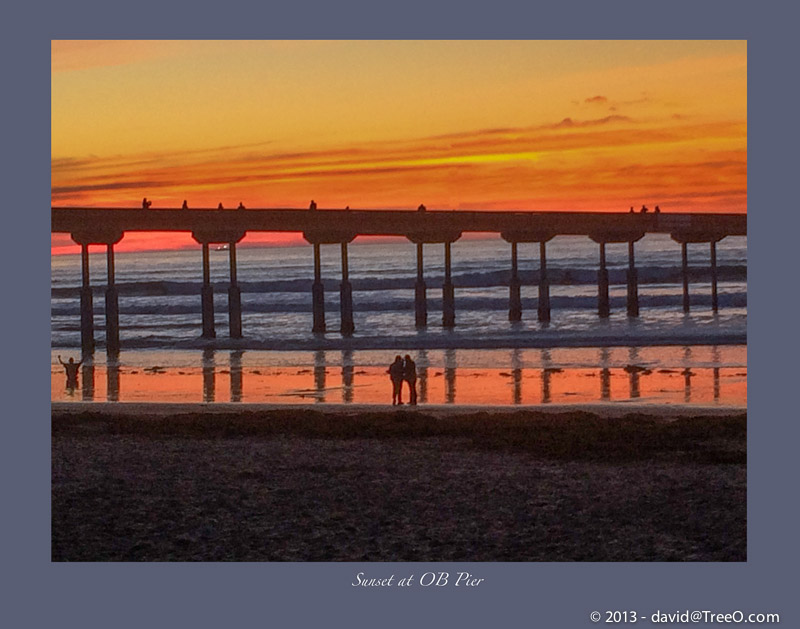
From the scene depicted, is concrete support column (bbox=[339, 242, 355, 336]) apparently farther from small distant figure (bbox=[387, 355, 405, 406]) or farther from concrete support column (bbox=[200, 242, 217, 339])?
small distant figure (bbox=[387, 355, 405, 406])

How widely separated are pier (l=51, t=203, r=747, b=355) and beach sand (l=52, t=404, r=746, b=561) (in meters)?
13.0

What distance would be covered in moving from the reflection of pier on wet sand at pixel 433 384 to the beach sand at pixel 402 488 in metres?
3.07

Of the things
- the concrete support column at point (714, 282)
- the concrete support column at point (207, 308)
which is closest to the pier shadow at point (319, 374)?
the concrete support column at point (207, 308)

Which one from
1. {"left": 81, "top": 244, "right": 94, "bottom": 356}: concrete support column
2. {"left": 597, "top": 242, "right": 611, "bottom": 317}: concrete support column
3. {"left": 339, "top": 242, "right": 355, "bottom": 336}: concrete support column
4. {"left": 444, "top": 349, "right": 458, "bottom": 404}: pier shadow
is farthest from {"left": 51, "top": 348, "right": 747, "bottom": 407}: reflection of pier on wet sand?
{"left": 597, "top": 242, "right": 611, "bottom": 317}: concrete support column

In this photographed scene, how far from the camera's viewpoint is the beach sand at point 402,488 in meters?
12.0

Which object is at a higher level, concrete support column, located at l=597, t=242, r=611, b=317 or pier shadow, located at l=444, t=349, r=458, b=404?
concrete support column, located at l=597, t=242, r=611, b=317

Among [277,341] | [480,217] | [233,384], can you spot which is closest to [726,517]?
[233,384]

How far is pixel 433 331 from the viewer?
121ft

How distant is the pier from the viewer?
101 ft

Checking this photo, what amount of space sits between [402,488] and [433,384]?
30.8 feet

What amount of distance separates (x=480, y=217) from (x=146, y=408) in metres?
19.4

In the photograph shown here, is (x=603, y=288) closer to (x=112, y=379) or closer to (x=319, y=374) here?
(x=319, y=374)

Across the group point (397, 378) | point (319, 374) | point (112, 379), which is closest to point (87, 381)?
point (112, 379)

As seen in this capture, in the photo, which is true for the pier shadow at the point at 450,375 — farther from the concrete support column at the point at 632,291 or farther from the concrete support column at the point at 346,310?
the concrete support column at the point at 632,291
